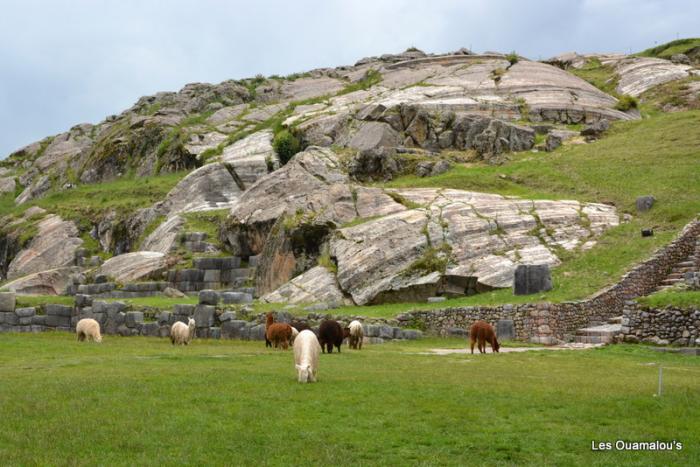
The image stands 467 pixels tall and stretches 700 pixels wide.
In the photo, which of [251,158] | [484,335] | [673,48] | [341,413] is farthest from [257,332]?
[673,48]

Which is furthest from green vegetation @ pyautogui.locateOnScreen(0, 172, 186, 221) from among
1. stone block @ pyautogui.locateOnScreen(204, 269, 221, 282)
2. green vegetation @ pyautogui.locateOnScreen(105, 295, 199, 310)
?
green vegetation @ pyautogui.locateOnScreen(105, 295, 199, 310)

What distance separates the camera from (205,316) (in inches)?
1532

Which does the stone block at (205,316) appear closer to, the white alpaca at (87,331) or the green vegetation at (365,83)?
the white alpaca at (87,331)

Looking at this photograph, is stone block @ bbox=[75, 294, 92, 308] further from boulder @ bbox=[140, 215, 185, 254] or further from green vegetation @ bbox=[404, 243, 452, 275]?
green vegetation @ bbox=[404, 243, 452, 275]

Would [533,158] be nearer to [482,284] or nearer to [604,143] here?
[604,143]

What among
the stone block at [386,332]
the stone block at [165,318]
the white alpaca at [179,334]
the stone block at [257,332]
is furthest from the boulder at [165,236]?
the stone block at [386,332]

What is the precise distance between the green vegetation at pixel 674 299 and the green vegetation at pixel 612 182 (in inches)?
120

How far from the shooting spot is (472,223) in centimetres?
4116

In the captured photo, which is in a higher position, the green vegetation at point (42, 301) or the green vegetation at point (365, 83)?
the green vegetation at point (365, 83)

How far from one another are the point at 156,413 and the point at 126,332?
28.8 metres

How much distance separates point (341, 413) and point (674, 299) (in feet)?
67.0

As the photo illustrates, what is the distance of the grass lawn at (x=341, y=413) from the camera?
11.8 m

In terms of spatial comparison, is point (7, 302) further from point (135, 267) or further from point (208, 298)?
point (208, 298)

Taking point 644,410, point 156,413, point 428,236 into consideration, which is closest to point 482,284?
point 428,236
